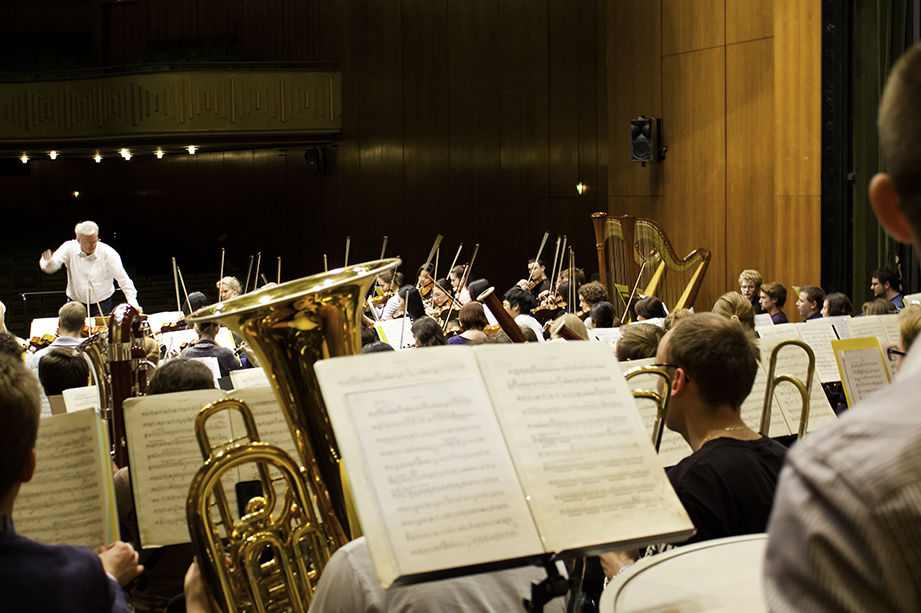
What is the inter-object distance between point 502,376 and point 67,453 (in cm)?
112

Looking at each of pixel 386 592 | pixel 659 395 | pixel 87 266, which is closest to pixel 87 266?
pixel 87 266

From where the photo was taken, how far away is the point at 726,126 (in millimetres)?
9758

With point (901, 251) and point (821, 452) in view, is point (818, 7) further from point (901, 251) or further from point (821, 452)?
point (821, 452)

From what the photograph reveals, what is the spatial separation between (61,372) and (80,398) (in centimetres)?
96

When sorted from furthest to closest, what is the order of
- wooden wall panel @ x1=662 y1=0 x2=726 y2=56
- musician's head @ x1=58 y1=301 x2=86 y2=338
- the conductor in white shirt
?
wooden wall panel @ x1=662 y1=0 x2=726 y2=56, the conductor in white shirt, musician's head @ x1=58 y1=301 x2=86 y2=338

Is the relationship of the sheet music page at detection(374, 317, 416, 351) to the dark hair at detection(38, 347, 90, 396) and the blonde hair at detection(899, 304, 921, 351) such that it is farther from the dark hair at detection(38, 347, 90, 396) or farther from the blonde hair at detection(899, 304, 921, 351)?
the blonde hair at detection(899, 304, 921, 351)

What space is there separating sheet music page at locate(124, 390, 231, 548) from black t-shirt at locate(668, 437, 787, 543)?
1.25 meters

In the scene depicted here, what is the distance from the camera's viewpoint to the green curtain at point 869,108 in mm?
8281

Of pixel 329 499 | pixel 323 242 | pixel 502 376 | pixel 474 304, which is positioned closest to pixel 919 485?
pixel 502 376

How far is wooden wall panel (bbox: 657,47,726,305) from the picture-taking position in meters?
9.86

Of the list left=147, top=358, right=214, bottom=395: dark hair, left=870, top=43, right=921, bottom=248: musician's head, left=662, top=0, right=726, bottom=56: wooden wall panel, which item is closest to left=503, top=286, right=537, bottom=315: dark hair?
left=662, top=0, right=726, bottom=56: wooden wall panel

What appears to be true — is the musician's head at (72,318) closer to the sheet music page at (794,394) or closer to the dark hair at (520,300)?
the dark hair at (520,300)

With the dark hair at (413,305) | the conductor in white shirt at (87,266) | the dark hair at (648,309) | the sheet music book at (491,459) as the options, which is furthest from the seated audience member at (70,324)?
the sheet music book at (491,459)

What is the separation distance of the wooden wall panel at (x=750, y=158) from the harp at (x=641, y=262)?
599mm
